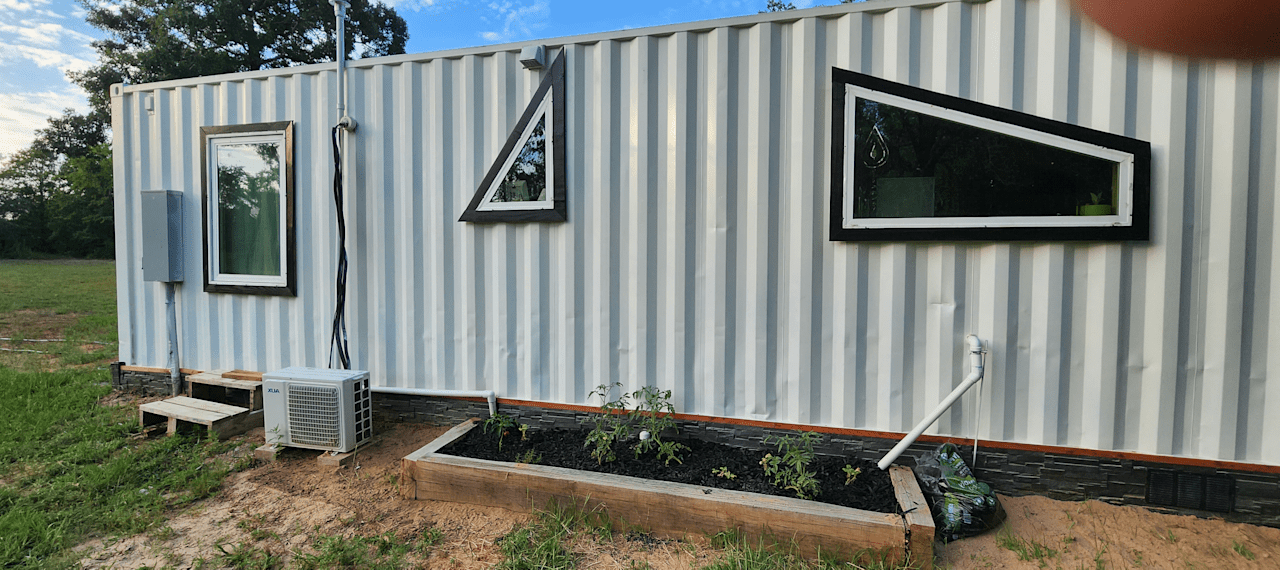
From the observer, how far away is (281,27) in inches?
656

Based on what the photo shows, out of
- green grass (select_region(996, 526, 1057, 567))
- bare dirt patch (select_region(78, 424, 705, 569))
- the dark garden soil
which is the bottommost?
bare dirt patch (select_region(78, 424, 705, 569))

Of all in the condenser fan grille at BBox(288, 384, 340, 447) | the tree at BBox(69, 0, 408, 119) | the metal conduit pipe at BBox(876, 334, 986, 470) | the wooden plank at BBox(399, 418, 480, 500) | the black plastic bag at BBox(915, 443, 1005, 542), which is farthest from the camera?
the tree at BBox(69, 0, 408, 119)

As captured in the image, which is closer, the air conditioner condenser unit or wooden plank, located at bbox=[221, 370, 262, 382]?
the air conditioner condenser unit

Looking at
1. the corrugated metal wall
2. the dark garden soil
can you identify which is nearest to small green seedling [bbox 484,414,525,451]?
the dark garden soil

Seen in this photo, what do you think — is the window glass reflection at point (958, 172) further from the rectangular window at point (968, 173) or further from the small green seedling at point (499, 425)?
the small green seedling at point (499, 425)

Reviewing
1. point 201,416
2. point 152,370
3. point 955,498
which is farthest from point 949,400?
point 152,370

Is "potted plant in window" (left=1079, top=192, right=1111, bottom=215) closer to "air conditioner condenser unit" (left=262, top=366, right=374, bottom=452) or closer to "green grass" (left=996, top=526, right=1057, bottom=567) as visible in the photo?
"green grass" (left=996, top=526, right=1057, bottom=567)

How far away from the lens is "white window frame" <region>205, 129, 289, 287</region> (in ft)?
12.5

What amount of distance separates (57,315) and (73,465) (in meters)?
8.15

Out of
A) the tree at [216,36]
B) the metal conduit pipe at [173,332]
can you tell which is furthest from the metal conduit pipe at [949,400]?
the tree at [216,36]

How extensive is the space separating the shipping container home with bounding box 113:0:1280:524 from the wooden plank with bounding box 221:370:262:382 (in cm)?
45

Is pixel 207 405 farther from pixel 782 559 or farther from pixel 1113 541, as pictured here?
pixel 1113 541

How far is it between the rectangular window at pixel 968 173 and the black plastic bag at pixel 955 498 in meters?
1.17

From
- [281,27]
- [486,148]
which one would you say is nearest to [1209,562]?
[486,148]
